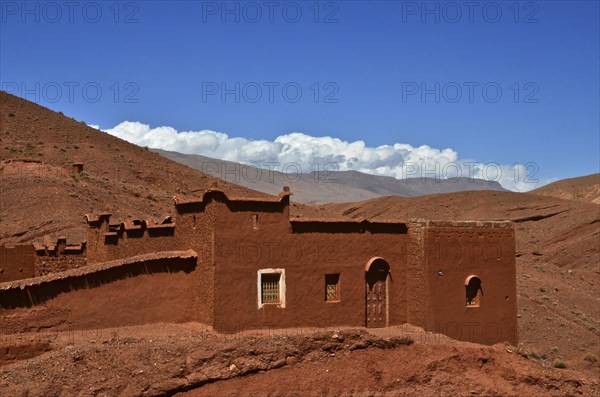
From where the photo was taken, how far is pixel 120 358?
15453 millimetres

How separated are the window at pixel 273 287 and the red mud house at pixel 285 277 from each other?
0.09 ft

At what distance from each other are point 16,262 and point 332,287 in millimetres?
12387

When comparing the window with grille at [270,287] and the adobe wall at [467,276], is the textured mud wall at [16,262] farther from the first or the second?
the adobe wall at [467,276]

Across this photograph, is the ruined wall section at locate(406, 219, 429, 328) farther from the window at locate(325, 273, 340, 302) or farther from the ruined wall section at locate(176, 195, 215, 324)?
the ruined wall section at locate(176, 195, 215, 324)

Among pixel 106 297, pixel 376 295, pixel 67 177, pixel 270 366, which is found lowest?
pixel 270 366

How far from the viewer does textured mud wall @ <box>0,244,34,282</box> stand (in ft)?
79.9

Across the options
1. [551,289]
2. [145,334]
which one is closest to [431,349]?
[145,334]

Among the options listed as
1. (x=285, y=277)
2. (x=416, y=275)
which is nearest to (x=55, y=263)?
(x=285, y=277)

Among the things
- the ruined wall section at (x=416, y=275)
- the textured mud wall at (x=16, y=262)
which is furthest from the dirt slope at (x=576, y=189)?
the textured mud wall at (x=16, y=262)

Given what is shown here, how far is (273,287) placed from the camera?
18156mm

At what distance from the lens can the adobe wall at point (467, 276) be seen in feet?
64.4

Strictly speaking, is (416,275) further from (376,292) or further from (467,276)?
(467,276)

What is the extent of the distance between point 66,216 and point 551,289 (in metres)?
23.8

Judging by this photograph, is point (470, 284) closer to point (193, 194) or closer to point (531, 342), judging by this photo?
point (531, 342)
